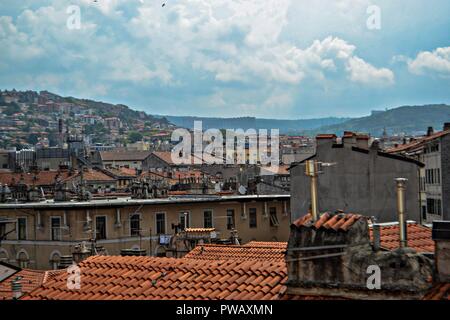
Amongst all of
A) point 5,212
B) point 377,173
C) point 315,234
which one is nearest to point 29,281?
point 377,173

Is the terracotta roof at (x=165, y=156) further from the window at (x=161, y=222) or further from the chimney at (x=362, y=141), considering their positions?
the chimney at (x=362, y=141)

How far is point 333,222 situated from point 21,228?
39.1 m

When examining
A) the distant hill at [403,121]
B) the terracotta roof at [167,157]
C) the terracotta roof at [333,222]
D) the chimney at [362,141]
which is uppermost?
the distant hill at [403,121]

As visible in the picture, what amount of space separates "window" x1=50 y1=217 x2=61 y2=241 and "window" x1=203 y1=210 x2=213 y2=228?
7.90 meters

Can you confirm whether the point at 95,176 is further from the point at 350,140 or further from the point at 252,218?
the point at 350,140

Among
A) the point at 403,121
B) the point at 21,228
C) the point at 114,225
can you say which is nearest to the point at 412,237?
the point at 114,225

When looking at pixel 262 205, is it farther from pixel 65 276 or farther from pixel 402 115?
pixel 402 115

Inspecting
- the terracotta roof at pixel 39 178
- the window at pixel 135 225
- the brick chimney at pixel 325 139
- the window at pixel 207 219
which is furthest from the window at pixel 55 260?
the terracotta roof at pixel 39 178

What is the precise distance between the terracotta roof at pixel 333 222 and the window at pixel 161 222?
3749 cm

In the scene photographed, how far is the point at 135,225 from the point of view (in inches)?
1861

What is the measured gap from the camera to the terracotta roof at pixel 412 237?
13.4 meters

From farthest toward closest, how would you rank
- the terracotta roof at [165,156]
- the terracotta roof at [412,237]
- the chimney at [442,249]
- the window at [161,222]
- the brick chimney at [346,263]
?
the terracotta roof at [165,156] < the window at [161,222] < the terracotta roof at [412,237] < the chimney at [442,249] < the brick chimney at [346,263]

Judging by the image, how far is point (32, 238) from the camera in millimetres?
46781

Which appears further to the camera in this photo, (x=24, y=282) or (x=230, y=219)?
(x=230, y=219)
